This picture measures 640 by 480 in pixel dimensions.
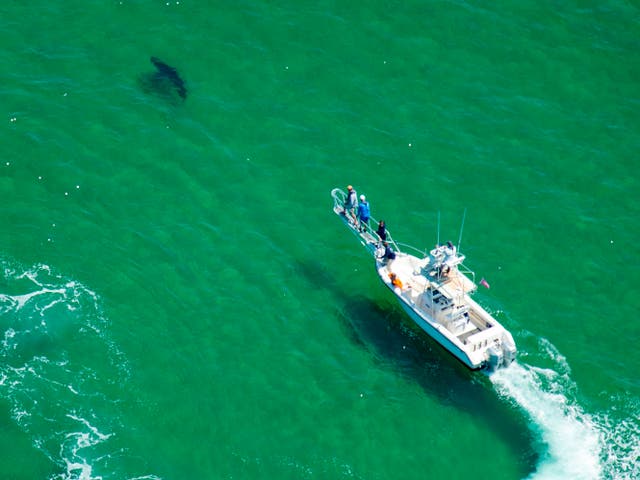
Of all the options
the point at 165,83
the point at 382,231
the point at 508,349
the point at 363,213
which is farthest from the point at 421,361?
the point at 165,83

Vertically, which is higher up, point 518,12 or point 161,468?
point 518,12

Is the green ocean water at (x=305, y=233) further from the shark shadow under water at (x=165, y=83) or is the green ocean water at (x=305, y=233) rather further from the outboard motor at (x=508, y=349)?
the outboard motor at (x=508, y=349)

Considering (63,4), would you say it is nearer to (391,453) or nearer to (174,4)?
(174,4)

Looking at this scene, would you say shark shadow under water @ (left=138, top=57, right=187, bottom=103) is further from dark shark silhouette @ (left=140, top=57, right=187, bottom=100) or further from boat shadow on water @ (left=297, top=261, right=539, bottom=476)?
boat shadow on water @ (left=297, top=261, right=539, bottom=476)

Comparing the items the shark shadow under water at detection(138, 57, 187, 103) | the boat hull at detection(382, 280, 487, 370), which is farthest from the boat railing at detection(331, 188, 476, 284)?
the shark shadow under water at detection(138, 57, 187, 103)

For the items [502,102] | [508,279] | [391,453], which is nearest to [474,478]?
[391,453]

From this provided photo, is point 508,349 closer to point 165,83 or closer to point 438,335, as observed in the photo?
point 438,335
